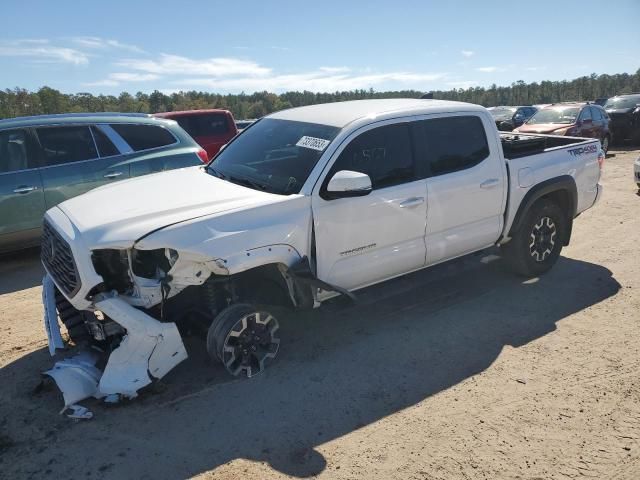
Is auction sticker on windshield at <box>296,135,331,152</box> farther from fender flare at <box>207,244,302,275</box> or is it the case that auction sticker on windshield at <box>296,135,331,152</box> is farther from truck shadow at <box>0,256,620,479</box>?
truck shadow at <box>0,256,620,479</box>

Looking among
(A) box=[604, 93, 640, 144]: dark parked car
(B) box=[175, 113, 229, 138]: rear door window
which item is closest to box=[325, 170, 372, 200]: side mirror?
(B) box=[175, 113, 229, 138]: rear door window

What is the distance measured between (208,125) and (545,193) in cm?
811

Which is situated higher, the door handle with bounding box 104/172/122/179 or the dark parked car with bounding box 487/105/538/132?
the dark parked car with bounding box 487/105/538/132

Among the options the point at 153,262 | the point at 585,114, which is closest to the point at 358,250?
the point at 153,262

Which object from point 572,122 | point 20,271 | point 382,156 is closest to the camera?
point 382,156

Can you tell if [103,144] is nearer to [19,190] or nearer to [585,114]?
[19,190]

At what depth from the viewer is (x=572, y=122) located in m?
13.7

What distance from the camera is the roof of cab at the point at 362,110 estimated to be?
14.5 ft

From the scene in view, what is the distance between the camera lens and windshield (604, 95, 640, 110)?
59.0 feet

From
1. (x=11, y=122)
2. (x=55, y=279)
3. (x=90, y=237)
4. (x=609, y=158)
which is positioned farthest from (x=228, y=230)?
(x=609, y=158)

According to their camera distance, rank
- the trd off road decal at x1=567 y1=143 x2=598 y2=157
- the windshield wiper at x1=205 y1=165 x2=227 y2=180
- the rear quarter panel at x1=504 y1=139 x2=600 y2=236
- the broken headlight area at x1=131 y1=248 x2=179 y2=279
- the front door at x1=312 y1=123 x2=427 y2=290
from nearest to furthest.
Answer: the broken headlight area at x1=131 y1=248 x2=179 y2=279 < the front door at x1=312 y1=123 x2=427 y2=290 < the windshield wiper at x1=205 y1=165 x2=227 y2=180 < the rear quarter panel at x1=504 y1=139 x2=600 y2=236 < the trd off road decal at x1=567 y1=143 x2=598 y2=157

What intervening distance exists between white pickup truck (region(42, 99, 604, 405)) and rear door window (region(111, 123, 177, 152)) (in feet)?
8.56

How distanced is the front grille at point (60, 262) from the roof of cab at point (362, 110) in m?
2.21

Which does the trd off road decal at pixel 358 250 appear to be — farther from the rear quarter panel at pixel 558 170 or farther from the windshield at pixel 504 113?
the windshield at pixel 504 113
